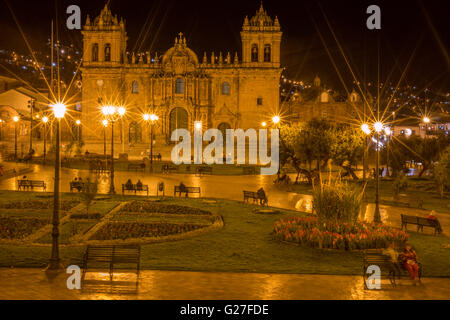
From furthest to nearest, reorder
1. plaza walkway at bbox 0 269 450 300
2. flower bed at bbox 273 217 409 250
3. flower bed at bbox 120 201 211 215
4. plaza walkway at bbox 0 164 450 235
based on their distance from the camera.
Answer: plaza walkway at bbox 0 164 450 235, flower bed at bbox 120 201 211 215, flower bed at bbox 273 217 409 250, plaza walkway at bbox 0 269 450 300

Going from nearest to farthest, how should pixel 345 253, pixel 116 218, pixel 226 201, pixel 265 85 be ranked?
1. pixel 345 253
2. pixel 116 218
3. pixel 226 201
4. pixel 265 85

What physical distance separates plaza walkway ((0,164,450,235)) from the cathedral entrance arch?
21.5 metres

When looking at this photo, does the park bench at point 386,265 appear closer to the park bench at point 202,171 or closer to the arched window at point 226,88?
the park bench at point 202,171

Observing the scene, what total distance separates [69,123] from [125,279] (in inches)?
2288

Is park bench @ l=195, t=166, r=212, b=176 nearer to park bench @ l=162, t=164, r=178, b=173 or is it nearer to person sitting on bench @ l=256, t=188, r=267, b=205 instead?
park bench @ l=162, t=164, r=178, b=173

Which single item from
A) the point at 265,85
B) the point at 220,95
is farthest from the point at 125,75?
the point at 265,85

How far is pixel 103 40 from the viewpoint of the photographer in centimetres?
5878

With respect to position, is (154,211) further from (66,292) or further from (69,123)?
(69,123)

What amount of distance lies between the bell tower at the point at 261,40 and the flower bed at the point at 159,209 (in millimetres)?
40461

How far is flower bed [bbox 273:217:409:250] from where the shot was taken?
13.5m

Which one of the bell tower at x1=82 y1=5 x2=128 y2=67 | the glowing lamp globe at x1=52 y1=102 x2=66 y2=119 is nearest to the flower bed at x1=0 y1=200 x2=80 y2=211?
the glowing lamp globe at x1=52 y1=102 x2=66 y2=119

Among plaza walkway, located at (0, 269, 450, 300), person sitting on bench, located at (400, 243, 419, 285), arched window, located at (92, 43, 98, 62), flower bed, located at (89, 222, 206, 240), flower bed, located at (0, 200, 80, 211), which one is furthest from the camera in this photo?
arched window, located at (92, 43, 98, 62)

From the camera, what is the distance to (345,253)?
43.3 feet
